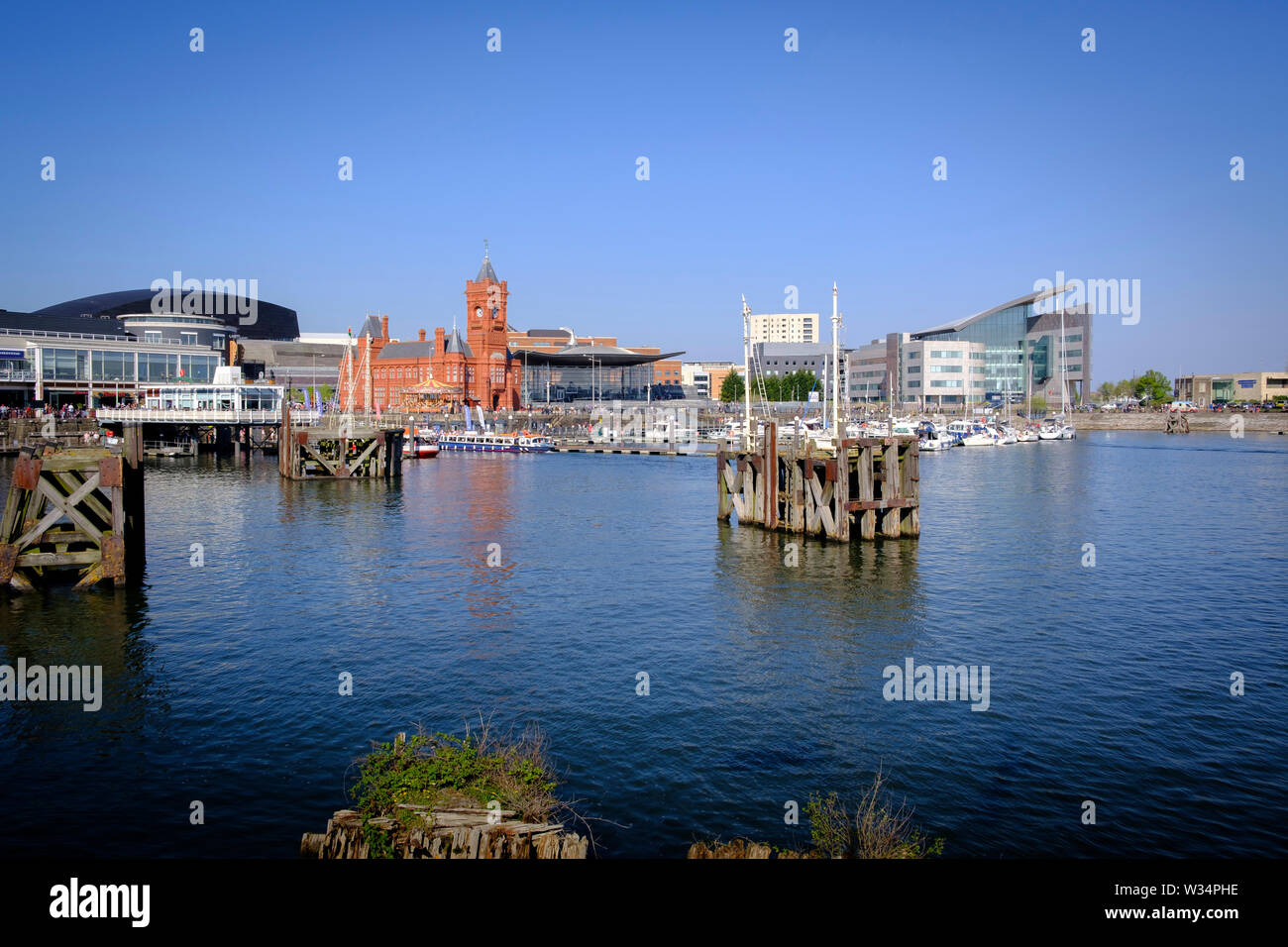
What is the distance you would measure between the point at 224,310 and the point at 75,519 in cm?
15702

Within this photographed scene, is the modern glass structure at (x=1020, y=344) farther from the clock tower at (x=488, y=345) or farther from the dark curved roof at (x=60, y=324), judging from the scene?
the dark curved roof at (x=60, y=324)

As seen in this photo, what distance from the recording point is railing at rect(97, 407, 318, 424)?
86.0 m

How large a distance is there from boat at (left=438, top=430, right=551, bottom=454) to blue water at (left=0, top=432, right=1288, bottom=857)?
66875 millimetres

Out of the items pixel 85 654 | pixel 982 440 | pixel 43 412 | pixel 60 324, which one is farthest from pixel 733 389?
pixel 85 654

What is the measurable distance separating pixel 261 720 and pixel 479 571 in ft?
52.7

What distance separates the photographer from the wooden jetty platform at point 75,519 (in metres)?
27.2

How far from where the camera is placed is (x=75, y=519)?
2792cm

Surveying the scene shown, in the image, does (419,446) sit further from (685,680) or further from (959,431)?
(685,680)

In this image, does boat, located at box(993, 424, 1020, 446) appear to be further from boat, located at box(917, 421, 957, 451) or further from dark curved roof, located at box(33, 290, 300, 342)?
dark curved roof, located at box(33, 290, 300, 342)

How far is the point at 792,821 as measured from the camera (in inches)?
546

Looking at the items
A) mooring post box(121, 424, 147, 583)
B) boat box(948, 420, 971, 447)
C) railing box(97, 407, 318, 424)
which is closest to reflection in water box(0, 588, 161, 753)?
mooring post box(121, 424, 147, 583)

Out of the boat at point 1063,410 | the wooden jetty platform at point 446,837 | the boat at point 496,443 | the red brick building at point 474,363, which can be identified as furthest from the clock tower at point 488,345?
the wooden jetty platform at point 446,837

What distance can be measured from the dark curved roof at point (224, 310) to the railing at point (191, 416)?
62.9 m
